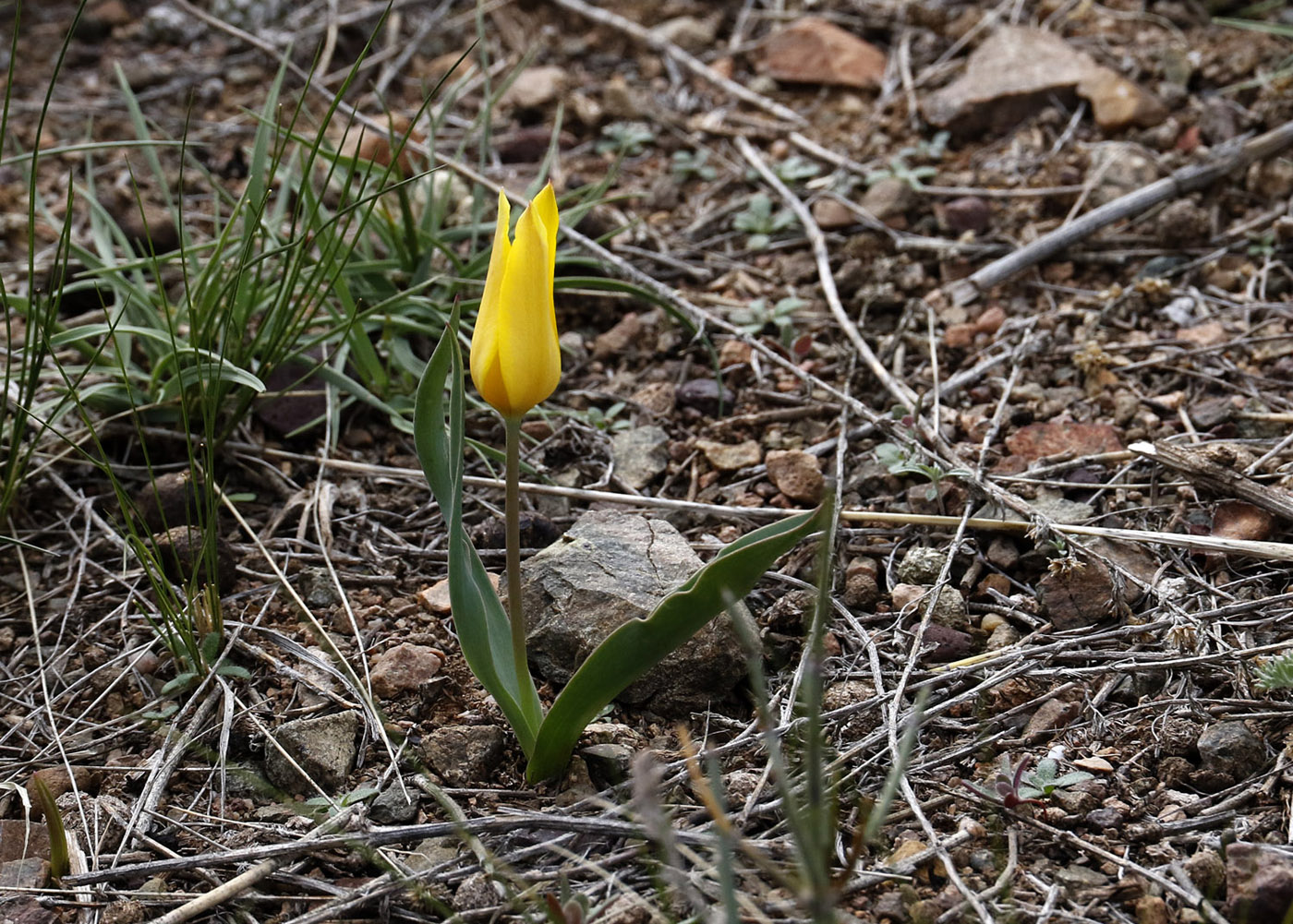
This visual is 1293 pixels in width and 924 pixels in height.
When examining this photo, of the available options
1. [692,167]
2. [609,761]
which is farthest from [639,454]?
[692,167]

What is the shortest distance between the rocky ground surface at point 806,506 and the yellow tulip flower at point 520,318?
47 cm

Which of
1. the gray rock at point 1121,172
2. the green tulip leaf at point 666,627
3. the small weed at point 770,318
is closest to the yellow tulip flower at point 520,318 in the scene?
the green tulip leaf at point 666,627

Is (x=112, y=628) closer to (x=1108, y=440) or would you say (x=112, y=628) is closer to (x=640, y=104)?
(x=1108, y=440)

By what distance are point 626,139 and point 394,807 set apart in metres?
2.38

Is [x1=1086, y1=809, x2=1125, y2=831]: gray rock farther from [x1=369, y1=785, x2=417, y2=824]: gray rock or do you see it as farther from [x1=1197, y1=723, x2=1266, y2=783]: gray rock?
[x1=369, y1=785, x2=417, y2=824]: gray rock

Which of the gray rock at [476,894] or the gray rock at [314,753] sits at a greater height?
the gray rock at [476,894]

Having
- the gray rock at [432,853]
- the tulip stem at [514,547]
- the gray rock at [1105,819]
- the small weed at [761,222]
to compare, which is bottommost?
the gray rock at [1105,819]

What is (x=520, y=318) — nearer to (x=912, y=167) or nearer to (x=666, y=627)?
(x=666, y=627)

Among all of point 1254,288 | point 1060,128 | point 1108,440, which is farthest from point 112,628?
point 1060,128

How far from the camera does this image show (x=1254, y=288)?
106 inches

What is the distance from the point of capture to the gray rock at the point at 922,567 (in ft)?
6.59

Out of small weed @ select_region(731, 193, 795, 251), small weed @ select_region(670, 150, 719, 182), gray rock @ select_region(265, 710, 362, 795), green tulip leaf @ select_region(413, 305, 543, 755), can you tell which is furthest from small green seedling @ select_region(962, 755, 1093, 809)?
small weed @ select_region(670, 150, 719, 182)

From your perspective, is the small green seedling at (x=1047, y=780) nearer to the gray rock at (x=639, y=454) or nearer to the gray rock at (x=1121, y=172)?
the gray rock at (x=639, y=454)

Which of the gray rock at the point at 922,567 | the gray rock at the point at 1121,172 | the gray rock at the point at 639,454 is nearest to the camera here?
the gray rock at the point at 922,567
